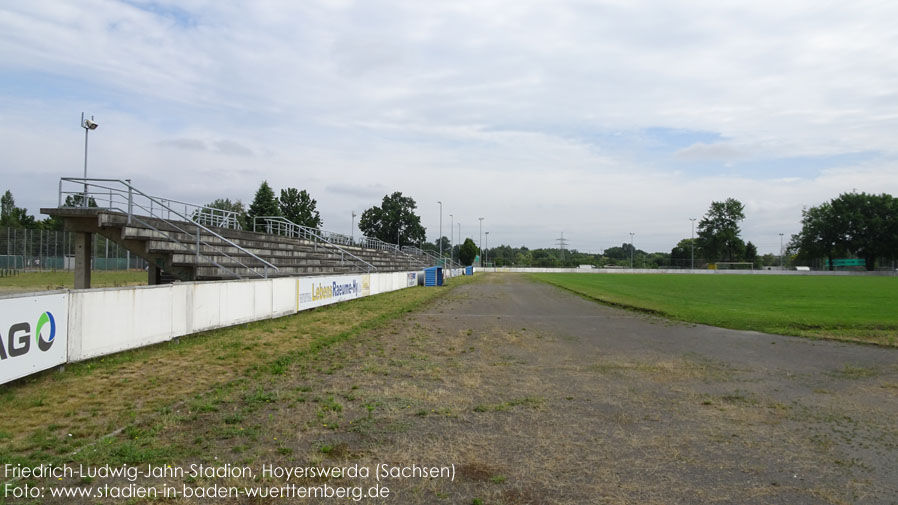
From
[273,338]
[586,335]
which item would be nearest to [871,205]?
[586,335]

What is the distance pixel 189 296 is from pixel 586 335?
9.66 metres

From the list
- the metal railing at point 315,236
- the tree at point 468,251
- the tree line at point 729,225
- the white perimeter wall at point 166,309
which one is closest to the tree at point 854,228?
the tree line at point 729,225

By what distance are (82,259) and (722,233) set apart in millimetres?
143146

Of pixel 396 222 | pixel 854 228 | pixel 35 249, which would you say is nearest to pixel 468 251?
pixel 396 222

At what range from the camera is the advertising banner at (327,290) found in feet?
59.8

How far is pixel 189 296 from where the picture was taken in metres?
11.5

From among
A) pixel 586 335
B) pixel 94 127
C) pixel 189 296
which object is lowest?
pixel 586 335

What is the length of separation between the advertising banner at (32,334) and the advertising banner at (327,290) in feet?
33.2

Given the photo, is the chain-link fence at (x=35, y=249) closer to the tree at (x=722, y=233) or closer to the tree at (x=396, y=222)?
the tree at (x=396, y=222)

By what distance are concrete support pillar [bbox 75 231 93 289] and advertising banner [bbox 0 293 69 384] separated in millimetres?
10787

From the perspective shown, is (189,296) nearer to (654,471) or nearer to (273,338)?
(273,338)

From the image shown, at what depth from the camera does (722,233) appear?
13525 cm

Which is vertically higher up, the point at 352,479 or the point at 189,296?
the point at 189,296

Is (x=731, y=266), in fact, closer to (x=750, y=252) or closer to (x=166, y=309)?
(x=750, y=252)
